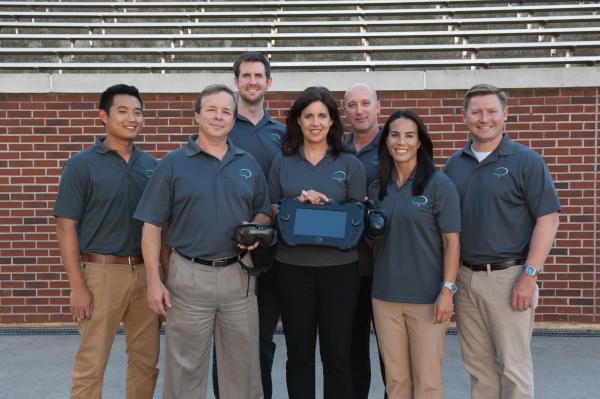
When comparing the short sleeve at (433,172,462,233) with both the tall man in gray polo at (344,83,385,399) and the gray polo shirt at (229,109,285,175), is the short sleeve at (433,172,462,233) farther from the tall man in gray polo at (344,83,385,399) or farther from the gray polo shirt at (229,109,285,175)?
the gray polo shirt at (229,109,285,175)

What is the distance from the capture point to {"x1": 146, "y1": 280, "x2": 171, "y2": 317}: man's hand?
295cm

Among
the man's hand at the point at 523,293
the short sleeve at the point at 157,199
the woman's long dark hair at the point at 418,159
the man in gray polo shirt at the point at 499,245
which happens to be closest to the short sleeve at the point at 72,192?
the short sleeve at the point at 157,199

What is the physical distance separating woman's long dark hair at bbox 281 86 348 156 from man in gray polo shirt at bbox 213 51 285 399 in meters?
0.31

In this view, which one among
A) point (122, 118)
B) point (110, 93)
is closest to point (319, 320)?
point (122, 118)

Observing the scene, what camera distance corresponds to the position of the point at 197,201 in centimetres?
295

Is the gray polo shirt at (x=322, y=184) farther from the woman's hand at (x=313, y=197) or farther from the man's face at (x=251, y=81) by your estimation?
the man's face at (x=251, y=81)

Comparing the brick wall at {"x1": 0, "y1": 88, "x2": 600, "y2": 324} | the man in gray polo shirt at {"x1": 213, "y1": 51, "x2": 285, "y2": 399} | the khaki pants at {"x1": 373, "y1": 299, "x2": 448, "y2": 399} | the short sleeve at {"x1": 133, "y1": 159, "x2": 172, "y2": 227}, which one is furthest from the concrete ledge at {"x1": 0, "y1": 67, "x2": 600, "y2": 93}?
the khaki pants at {"x1": 373, "y1": 299, "x2": 448, "y2": 399}

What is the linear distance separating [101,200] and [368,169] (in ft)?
4.99

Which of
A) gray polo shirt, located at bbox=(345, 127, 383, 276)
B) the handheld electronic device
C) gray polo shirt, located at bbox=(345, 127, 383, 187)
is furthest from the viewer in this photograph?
gray polo shirt, located at bbox=(345, 127, 383, 187)

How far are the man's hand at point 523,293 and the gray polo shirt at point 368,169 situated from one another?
79 cm

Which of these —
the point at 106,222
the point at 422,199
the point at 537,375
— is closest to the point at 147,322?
the point at 106,222

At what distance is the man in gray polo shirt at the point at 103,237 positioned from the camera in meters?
3.10

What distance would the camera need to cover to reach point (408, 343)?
10.2ft

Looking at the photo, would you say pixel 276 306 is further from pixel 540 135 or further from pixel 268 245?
pixel 540 135
